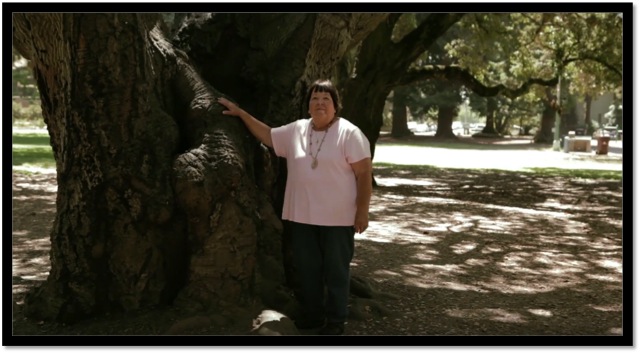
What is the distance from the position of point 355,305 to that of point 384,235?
166 inches

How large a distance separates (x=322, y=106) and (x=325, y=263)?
108 centimetres

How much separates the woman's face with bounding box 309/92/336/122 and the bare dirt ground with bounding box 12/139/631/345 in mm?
1490

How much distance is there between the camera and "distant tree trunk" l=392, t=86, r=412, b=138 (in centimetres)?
4512

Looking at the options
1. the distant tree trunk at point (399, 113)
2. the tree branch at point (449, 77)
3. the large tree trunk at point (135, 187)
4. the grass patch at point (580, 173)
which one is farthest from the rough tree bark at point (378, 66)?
the distant tree trunk at point (399, 113)

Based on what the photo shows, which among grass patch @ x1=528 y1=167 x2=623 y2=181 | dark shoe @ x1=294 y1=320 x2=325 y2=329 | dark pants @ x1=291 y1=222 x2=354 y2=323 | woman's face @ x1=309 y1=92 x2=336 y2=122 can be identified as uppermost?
woman's face @ x1=309 y1=92 x2=336 y2=122

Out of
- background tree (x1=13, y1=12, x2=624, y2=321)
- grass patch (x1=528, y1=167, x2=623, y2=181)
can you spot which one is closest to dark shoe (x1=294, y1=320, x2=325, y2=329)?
background tree (x1=13, y1=12, x2=624, y2=321)

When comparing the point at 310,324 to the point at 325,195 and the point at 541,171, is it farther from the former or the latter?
the point at 541,171

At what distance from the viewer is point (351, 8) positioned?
530 centimetres

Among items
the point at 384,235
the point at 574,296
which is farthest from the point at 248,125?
the point at 384,235

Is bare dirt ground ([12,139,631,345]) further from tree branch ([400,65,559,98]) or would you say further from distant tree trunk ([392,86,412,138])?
distant tree trunk ([392,86,412,138])

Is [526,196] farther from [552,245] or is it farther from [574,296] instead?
[574,296]

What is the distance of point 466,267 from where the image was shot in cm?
758

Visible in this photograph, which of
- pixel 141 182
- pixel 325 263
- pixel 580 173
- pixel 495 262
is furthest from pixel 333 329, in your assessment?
pixel 580 173

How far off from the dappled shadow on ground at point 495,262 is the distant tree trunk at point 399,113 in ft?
99.0
